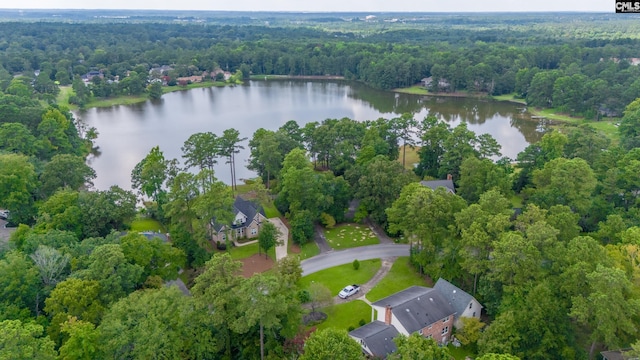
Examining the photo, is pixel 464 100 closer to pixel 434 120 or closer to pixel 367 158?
pixel 434 120

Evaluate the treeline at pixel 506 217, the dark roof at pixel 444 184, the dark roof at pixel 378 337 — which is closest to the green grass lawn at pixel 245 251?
the treeline at pixel 506 217

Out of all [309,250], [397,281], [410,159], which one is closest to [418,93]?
[410,159]

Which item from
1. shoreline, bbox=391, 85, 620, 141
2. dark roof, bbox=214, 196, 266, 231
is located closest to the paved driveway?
dark roof, bbox=214, 196, 266, 231

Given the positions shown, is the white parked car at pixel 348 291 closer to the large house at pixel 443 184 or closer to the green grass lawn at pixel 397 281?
the green grass lawn at pixel 397 281

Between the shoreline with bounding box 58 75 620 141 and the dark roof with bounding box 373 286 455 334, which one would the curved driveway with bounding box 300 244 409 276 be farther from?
the shoreline with bounding box 58 75 620 141

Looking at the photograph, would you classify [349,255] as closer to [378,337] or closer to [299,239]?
[299,239]
